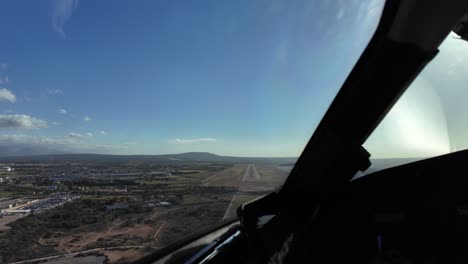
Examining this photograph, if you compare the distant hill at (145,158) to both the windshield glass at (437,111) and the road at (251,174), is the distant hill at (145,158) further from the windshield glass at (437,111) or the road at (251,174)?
the windshield glass at (437,111)

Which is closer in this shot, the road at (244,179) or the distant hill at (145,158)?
the road at (244,179)

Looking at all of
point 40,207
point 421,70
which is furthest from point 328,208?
point 40,207

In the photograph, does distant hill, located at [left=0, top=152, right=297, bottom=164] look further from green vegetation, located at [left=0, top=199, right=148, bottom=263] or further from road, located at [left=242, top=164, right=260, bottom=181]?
green vegetation, located at [left=0, top=199, right=148, bottom=263]

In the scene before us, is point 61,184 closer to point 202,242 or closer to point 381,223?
point 202,242

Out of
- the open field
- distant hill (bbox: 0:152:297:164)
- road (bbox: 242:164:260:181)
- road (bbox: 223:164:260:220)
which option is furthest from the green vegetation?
distant hill (bbox: 0:152:297:164)

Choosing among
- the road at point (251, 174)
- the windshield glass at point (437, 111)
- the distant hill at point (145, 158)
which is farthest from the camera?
the distant hill at point (145, 158)

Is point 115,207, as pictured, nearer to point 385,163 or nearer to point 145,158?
point 385,163

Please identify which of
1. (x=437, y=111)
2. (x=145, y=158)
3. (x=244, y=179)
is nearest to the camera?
(x=437, y=111)

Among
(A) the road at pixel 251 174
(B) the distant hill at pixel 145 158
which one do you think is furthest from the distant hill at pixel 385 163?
(B) the distant hill at pixel 145 158

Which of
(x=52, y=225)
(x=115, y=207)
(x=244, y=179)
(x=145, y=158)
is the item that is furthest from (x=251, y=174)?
(x=145, y=158)
